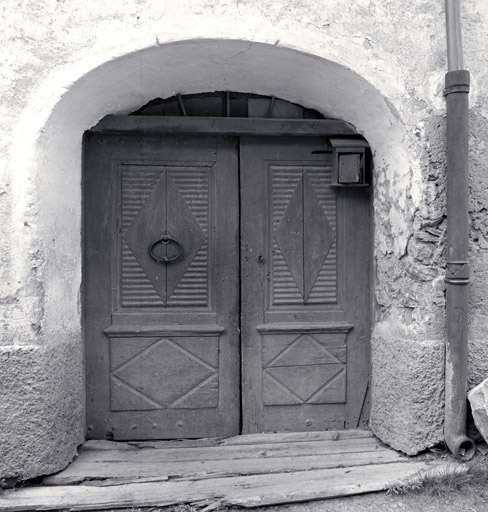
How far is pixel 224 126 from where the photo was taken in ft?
11.9

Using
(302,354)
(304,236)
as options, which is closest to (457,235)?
(304,236)

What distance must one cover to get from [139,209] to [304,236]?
1.17 m

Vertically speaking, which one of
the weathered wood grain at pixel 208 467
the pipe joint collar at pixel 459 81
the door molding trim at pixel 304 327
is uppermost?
the pipe joint collar at pixel 459 81

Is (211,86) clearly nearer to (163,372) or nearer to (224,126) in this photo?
(224,126)

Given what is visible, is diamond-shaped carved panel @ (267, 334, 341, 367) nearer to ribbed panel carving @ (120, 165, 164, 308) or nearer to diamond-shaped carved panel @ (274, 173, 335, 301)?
diamond-shaped carved panel @ (274, 173, 335, 301)

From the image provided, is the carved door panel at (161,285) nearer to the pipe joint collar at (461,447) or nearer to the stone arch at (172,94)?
the stone arch at (172,94)

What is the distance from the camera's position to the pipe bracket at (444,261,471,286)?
3152 mm

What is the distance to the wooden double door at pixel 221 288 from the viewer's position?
3.64 m

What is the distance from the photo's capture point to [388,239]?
3.48m

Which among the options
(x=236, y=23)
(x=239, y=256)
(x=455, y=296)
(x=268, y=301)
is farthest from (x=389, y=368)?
(x=236, y=23)

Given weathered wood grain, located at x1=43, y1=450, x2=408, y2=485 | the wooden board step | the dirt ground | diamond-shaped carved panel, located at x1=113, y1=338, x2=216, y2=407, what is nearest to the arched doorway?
diamond-shaped carved panel, located at x1=113, y1=338, x2=216, y2=407

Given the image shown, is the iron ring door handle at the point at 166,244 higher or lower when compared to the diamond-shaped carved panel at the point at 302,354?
higher

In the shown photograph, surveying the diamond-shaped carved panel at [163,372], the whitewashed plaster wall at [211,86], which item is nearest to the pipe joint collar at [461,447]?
the whitewashed plaster wall at [211,86]

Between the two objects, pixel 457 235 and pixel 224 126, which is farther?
pixel 224 126
